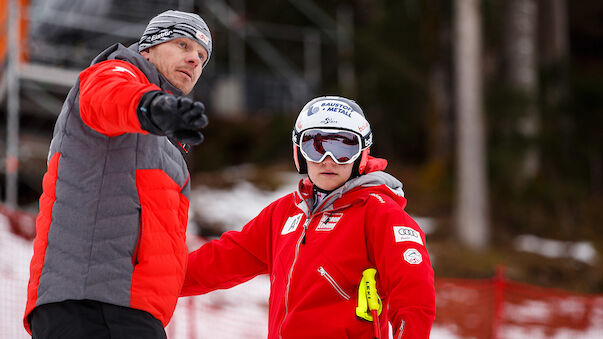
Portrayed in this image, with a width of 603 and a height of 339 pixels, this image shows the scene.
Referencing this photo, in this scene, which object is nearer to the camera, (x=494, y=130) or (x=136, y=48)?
(x=136, y=48)

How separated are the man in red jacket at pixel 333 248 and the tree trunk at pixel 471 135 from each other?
39.0 ft

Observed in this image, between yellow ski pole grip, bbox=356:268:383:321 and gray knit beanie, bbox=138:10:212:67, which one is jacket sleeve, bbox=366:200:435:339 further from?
gray knit beanie, bbox=138:10:212:67

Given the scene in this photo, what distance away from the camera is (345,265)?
2.59 metres

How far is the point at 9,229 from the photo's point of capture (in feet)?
32.1

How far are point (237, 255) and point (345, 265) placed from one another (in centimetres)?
59

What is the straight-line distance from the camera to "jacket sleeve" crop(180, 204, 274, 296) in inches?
116

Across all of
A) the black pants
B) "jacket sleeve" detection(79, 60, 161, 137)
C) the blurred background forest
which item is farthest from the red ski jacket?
the blurred background forest

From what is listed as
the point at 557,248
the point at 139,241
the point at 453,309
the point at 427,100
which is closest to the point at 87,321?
the point at 139,241

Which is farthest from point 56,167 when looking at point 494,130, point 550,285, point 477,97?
point 494,130

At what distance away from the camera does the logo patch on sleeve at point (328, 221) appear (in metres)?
2.69

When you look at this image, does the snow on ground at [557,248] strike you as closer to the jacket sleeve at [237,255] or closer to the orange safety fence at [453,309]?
the orange safety fence at [453,309]

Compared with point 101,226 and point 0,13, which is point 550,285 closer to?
point 0,13

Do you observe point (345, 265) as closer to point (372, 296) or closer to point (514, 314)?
point (372, 296)

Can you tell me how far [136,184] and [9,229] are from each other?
331 inches
